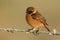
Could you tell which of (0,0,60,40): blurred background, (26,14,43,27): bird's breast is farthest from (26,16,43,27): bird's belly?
(0,0,60,40): blurred background

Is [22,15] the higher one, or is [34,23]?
[34,23]

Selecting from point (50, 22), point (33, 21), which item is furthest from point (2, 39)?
point (33, 21)

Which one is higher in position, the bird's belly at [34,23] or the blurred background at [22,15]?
the bird's belly at [34,23]

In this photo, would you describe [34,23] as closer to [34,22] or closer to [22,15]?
[34,22]

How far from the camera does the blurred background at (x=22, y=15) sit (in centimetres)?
984

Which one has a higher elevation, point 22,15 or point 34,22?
point 34,22

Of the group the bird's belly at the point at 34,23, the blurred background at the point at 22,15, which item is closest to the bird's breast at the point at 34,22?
the bird's belly at the point at 34,23

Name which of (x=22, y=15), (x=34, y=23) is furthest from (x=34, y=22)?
(x=22, y=15)

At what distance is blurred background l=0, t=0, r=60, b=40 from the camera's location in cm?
984

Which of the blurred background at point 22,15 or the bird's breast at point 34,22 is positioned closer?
the bird's breast at point 34,22

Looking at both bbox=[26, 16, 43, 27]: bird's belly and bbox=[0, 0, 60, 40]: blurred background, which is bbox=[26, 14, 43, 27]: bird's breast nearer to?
bbox=[26, 16, 43, 27]: bird's belly

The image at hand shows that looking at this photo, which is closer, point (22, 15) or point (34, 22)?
point (34, 22)

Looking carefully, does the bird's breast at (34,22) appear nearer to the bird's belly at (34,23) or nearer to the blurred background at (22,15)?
the bird's belly at (34,23)

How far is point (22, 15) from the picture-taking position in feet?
38.4
